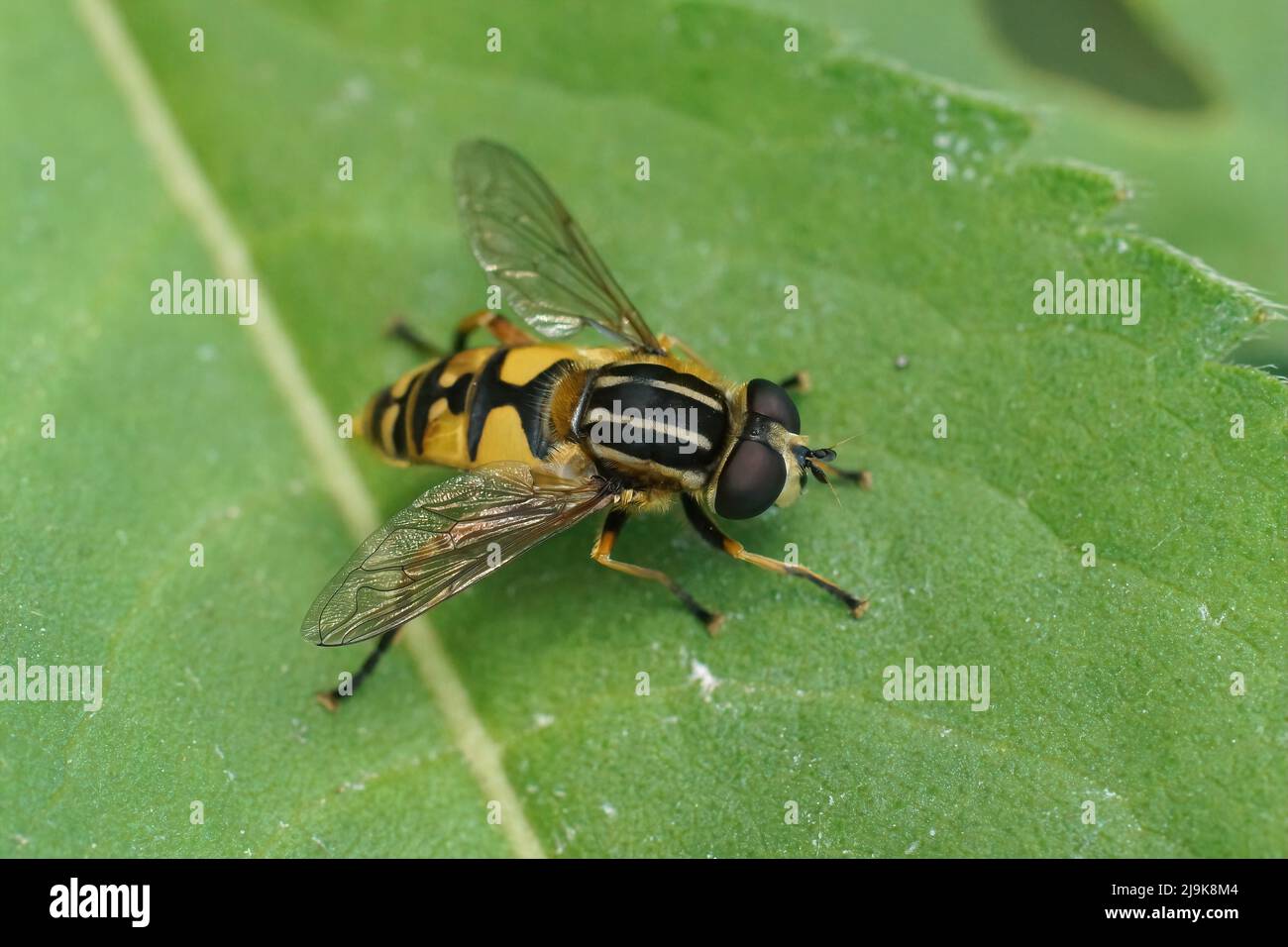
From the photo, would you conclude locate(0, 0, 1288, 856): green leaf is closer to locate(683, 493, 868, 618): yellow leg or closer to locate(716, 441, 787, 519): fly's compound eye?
locate(683, 493, 868, 618): yellow leg

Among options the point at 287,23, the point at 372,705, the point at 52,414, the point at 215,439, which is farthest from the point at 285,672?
the point at 287,23

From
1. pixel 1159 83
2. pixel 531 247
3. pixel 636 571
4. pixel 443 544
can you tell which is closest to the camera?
pixel 443 544

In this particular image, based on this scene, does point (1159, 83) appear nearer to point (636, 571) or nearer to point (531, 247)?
point (531, 247)

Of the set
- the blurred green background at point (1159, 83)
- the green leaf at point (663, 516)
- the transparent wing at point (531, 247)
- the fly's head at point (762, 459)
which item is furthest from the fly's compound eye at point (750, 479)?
the blurred green background at point (1159, 83)

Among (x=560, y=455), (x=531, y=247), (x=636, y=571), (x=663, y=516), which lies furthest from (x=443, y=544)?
(x=531, y=247)

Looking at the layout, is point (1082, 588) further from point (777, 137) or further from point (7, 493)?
point (7, 493)

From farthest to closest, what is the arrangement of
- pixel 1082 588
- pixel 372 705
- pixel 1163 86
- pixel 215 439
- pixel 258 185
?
pixel 1163 86 → pixel 258 185 → pixel 215 439 → pixel 372 705 → pixel 1082 588
